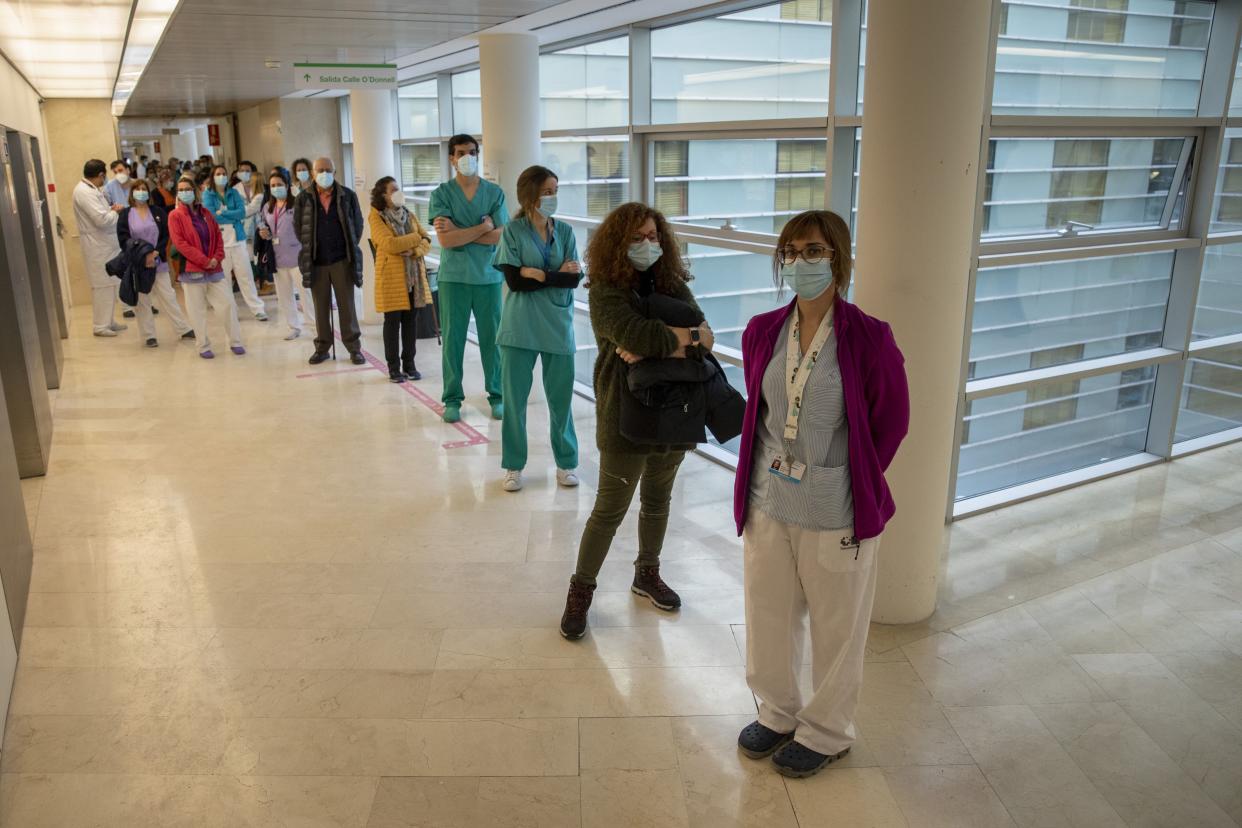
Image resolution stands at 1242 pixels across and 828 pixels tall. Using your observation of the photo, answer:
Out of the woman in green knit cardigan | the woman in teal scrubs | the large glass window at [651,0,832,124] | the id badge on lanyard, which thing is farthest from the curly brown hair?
the large glass window at [651,0,832,124]

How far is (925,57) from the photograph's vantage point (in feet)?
10.4

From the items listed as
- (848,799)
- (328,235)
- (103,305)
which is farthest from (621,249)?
(103,305)

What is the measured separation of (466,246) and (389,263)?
156 centimetres

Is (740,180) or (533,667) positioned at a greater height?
(740,180)

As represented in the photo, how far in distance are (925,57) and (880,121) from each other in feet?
0.81

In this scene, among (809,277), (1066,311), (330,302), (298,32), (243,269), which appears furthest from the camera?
(243,269)

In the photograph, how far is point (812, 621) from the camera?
110 inches

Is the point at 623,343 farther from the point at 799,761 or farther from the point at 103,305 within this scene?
the point at 103,305

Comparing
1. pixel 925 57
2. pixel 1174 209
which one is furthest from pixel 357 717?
pixel 1174 209

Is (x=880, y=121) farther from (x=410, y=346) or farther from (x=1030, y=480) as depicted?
(x=410, y=346)

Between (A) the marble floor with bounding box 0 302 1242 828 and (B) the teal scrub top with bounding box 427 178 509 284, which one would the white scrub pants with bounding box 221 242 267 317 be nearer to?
(B) the teal scrub top with bounding box 427 178 509 284

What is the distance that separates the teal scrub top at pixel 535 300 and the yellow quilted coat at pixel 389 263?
9.36ft

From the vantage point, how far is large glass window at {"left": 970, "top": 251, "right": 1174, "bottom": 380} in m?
5.11

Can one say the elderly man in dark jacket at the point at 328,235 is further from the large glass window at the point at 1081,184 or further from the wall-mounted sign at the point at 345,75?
the large glass window at the point at 1081,184
